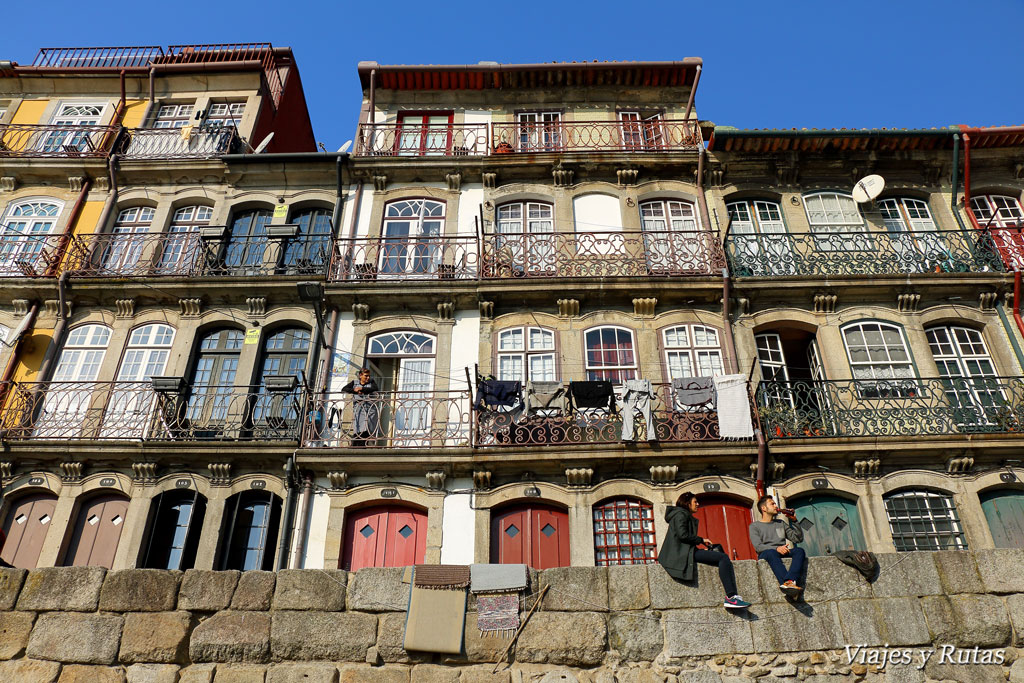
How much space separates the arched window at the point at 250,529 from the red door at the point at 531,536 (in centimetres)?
345

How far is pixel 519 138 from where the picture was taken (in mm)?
15859

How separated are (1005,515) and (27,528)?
15145 mm

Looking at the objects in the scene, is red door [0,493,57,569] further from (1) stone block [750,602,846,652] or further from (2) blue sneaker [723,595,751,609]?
(1) stone block [750,602,846,652]

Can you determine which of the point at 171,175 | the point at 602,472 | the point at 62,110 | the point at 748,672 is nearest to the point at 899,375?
the point at 602,472

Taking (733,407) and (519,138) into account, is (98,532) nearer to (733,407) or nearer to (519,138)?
(733,407)

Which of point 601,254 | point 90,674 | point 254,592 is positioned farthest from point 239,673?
point 601,254

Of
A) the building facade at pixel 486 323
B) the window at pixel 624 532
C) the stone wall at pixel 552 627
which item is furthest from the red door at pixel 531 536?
the stone wall at pixel 552 627

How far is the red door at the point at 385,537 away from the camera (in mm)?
11203

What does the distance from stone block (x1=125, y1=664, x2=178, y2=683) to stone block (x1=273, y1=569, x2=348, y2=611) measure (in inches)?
38.5

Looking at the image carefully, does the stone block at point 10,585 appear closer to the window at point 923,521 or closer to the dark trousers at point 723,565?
the dark trousers at point 723,565

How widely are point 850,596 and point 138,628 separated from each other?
6.33 meters

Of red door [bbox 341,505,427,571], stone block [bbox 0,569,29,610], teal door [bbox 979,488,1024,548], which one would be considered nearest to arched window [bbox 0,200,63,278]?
red door [bbox 341,505,427,571]

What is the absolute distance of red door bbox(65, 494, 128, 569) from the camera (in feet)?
37.4

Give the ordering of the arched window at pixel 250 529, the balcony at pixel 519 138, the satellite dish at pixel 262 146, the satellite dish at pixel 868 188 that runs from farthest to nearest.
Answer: the satellite dish at pixel 262 146 → the balcony at pixel 519 138 → the satellite dish at pixel 868 188 → the arched window at pixel 250 529
